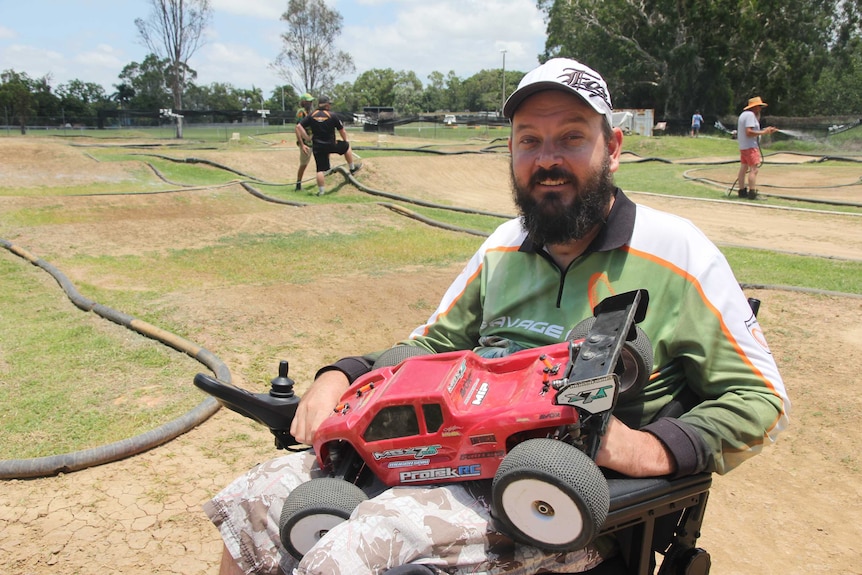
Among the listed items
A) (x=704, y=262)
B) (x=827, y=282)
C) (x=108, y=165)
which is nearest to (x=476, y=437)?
(x=704, y=262)

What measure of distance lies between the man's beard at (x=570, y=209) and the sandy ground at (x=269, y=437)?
1536mm

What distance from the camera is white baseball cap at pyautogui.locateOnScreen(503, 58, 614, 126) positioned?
1831 millimetres

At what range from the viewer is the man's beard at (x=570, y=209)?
1938 mm

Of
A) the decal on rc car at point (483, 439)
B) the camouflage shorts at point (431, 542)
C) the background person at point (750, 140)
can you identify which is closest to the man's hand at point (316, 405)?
the camouflage shorts at point (431, 542)

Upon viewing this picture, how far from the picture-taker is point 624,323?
142 centimetres

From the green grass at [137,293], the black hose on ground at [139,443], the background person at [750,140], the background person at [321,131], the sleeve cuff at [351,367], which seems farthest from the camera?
the background person at [321,131]

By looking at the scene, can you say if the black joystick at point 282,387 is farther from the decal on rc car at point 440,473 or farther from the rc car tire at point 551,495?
the rc car tire at point 551,495

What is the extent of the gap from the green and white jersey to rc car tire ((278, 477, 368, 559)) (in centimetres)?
61

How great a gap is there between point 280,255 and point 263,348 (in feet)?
9.65

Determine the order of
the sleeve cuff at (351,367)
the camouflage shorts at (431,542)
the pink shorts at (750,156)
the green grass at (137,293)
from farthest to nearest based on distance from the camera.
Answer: the pink shorts at (750,156), the green grass at (137,293), the sleeve cuff at (351,367), the camouflage shorts at (431,542)

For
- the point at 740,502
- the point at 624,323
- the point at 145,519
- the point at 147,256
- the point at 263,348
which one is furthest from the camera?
the point at 147,256

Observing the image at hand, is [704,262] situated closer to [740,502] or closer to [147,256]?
[740,502]

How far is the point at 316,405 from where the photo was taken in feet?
6.33

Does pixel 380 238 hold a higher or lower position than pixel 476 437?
lower
